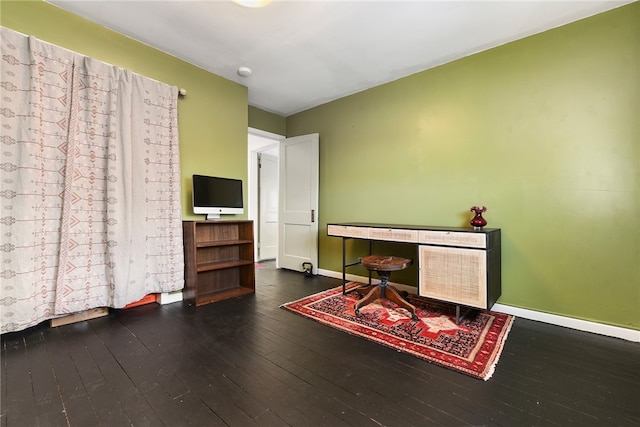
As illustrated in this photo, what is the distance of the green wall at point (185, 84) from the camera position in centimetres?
213

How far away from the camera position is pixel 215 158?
327cm

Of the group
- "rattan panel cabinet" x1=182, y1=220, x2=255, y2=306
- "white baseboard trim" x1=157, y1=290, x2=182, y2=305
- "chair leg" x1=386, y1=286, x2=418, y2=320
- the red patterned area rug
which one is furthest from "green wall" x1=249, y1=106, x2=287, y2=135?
"chair leg" x1=386, y1=286, x2=418, y2=320

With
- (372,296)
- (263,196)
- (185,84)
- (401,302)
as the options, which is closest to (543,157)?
A: (401,302)

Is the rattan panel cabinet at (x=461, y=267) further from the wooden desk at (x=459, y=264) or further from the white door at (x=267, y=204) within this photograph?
the white door at (x=267, y=204)

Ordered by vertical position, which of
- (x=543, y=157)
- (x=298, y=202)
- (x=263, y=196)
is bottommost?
(x=298, y=202)

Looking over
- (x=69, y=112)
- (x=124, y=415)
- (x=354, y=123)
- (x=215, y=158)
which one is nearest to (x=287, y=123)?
(x=354, y=123)

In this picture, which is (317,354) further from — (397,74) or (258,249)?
(258,249)

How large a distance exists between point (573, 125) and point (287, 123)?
3.77 meters

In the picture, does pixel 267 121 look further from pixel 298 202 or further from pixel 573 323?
pixel 573 323

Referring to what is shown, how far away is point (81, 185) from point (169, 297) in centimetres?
138

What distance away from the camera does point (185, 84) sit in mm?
2988

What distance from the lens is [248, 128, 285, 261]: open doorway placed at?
548cm

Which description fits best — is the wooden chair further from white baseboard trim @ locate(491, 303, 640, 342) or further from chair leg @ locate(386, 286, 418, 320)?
white baseboard trim @ locate(491, 303, 640, 342)

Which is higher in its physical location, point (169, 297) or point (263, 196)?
point (263, 196)
